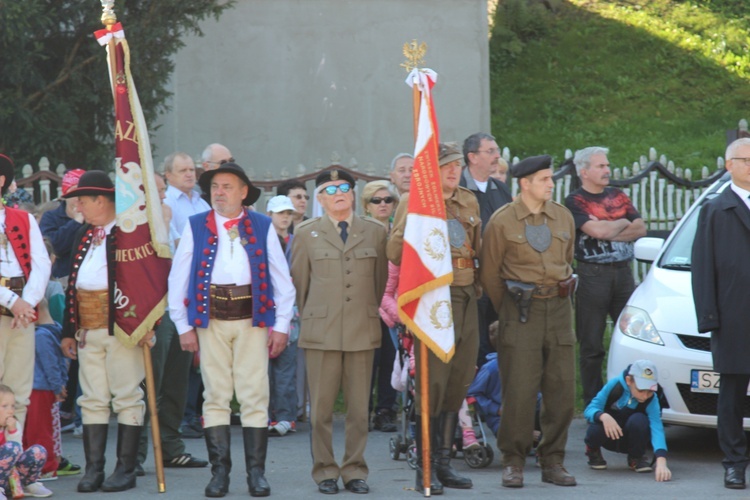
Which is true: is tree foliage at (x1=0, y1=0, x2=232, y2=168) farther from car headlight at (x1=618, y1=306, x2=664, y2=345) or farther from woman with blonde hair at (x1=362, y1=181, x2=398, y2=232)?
car headlight at (x1=618, y1=306, x2=664, y2=345)

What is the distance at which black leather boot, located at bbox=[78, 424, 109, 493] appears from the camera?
24.5 feet

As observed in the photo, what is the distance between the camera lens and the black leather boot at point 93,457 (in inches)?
294

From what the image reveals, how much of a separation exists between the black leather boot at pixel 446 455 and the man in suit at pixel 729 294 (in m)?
1.68

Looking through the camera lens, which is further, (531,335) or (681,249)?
(681,249)

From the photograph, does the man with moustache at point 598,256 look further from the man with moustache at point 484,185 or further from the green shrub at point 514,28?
the green shrub at point 514,28

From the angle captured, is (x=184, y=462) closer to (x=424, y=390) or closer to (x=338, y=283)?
(x=338, y=283)

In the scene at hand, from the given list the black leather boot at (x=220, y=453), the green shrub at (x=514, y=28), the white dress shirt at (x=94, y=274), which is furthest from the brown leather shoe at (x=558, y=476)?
the green shrub at (x=514, y=28)

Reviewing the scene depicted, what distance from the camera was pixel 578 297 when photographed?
385 inches

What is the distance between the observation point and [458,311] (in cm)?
771

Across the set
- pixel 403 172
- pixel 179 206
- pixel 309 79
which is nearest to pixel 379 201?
pixel 403 172

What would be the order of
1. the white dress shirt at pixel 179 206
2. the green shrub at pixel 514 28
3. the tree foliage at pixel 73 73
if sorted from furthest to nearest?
the green shrub at pixel 514 28 < the tree foliage at pixel 73 73 < the white dress shirt at pixel 179 206

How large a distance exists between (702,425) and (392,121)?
11349 mm

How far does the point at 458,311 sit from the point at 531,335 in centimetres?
50

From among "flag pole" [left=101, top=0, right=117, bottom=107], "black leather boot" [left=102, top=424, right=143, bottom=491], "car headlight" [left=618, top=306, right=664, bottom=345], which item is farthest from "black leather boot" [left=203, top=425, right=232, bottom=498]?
"car headlight" [left=618, top=306, right=664, bottom=345]
